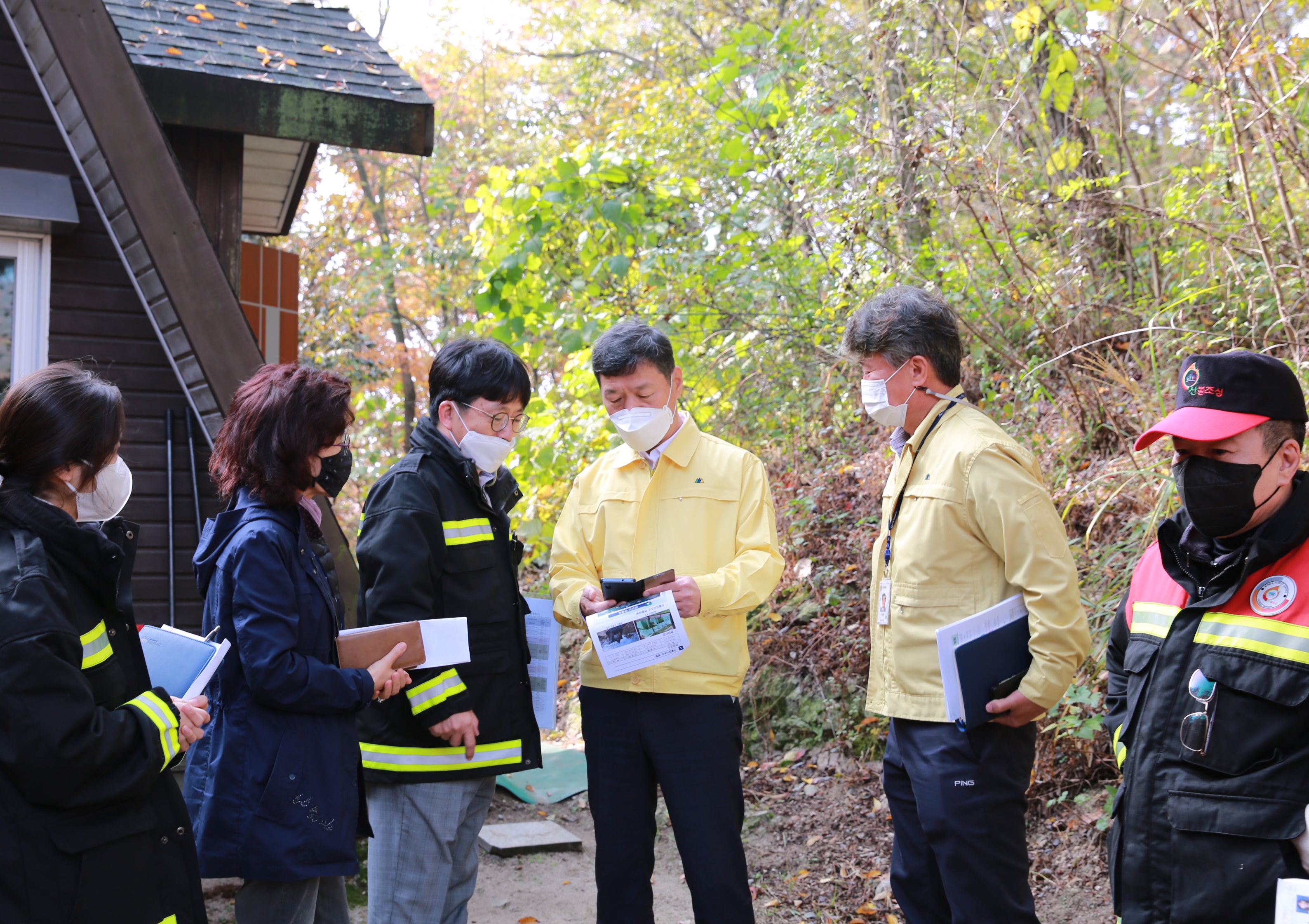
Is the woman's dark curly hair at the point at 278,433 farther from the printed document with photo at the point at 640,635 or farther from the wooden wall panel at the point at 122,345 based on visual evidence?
the wooden wall panel at the point at 122,345

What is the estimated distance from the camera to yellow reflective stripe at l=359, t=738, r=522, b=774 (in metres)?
2.99

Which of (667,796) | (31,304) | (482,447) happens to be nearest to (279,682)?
(482,447)

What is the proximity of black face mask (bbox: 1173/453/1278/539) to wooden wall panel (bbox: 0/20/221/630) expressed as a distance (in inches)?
187

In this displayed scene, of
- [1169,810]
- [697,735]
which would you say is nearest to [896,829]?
[697,735]

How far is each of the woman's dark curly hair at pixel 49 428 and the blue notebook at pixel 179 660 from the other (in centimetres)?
46

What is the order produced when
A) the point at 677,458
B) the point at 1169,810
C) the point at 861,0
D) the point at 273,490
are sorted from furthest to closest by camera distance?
1. the point at 861,0
2. the point at 677,458
3. the point at 273,490
4. the point at 1169,810

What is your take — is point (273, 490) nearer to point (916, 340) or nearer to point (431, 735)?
point (431, 735)

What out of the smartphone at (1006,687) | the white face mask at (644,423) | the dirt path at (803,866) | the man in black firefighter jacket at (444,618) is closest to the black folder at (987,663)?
the smartphone at (1006,687)

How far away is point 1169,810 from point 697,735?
144cm

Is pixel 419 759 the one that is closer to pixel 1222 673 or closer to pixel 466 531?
pixel 466 531

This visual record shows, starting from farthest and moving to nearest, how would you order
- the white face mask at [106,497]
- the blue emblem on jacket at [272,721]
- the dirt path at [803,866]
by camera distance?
1. the dirt path at [803,866]
2. the blue emblem on jacket at [272,721]
3. the white face mask at [106,497]

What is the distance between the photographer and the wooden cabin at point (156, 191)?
4.54 meters

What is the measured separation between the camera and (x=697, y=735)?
3.19 metres

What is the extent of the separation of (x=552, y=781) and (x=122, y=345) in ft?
12.6
